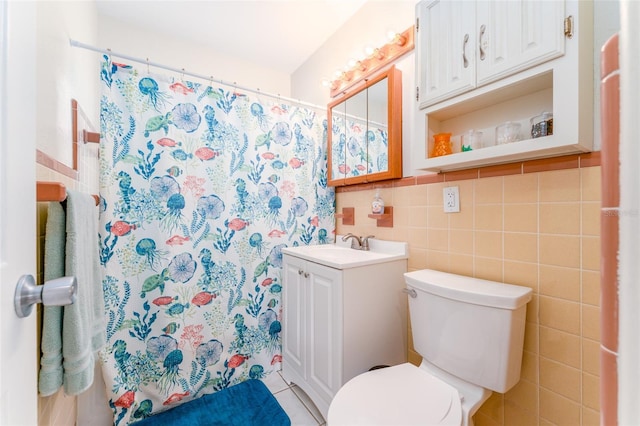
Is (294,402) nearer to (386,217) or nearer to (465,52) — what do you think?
(386,217)

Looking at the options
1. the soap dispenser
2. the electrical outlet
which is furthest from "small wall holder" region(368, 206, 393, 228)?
the electrical outlet

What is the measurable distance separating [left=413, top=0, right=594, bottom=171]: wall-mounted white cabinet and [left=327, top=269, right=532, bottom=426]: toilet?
54 cm

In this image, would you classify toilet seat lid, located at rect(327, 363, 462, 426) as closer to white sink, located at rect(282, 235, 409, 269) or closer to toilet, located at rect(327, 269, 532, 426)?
toilet, located at rect(327, 269, 532, 426)

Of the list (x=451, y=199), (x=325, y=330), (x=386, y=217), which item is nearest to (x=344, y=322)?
(x=325, y=330)

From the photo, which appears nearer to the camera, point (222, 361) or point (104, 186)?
point (104, 186)

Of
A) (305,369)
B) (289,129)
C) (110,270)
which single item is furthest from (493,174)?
(110,270)

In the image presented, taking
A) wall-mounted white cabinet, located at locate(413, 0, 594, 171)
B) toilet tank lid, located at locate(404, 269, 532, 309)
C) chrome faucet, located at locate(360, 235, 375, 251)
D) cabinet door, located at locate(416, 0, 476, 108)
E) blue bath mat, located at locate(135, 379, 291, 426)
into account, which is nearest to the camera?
wall-mounted white cabinet, located at locate(413, 0, 594, 171)

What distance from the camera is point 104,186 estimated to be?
1.33 metres

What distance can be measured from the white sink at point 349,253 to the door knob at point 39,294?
3.30 ft

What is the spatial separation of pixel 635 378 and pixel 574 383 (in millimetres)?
1100

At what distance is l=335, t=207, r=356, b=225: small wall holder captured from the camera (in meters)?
1.96

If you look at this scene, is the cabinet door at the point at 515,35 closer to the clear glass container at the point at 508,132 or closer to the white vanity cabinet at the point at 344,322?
the clear glass container at the point at 508,132

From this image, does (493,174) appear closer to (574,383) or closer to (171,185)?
(574,383)

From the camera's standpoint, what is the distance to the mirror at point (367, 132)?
158cm
